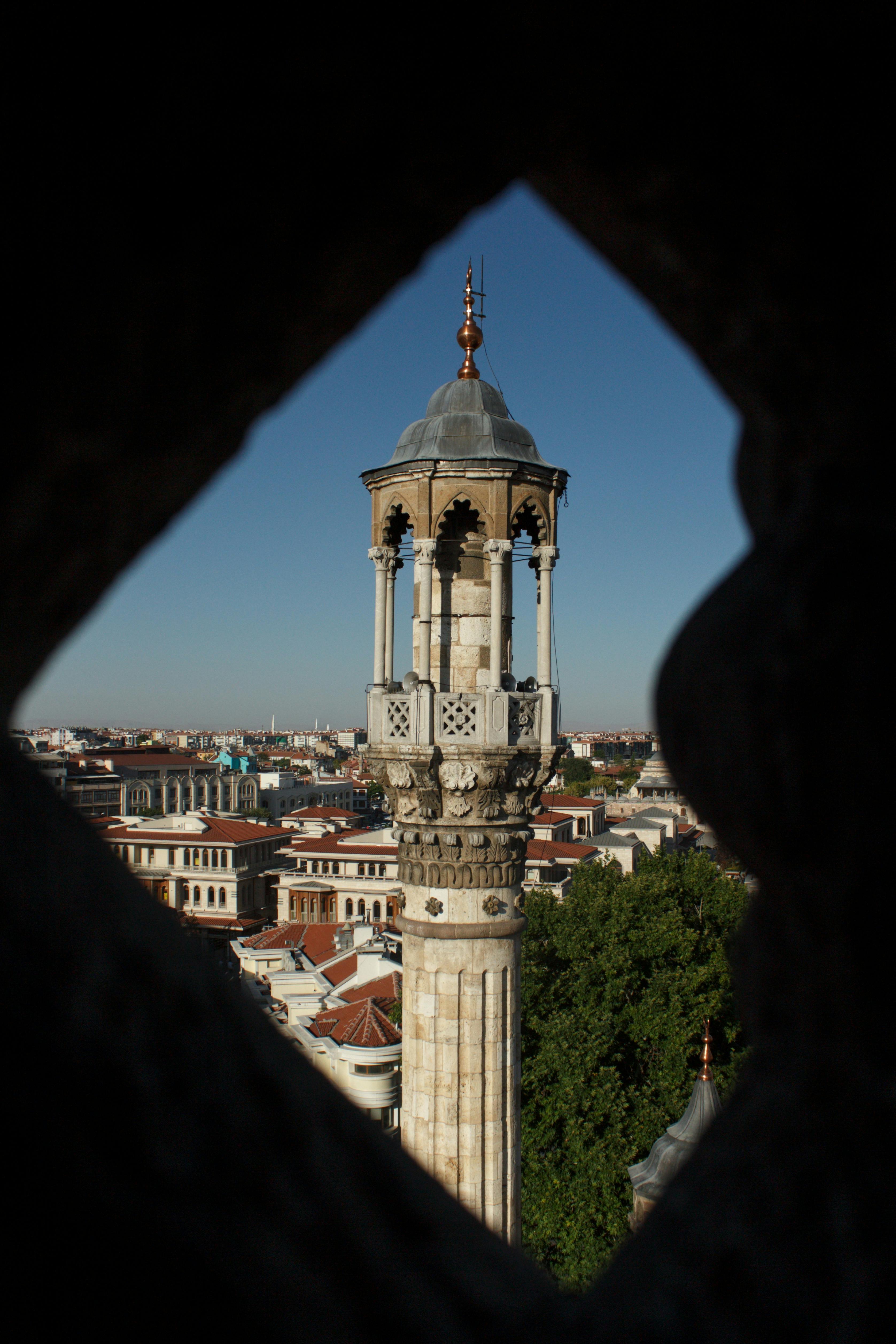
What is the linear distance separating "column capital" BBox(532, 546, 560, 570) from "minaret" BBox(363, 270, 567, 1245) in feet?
0.05

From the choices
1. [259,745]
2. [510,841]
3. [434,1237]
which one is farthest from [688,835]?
[259,745]

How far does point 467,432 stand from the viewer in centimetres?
723

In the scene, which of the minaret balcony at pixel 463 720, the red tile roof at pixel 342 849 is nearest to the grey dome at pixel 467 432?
the minaret balcony at pixel 463 720

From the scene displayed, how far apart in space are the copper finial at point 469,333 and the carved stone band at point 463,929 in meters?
4.30

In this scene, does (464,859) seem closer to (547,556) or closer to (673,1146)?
(547,556)

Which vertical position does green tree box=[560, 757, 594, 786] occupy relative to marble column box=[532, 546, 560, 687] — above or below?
below

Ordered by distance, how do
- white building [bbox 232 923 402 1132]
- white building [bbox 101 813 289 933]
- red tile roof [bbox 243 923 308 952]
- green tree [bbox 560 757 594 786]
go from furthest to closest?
green tree [bbox 560 757 594 786]
white building [bbox 101 813 289 933]
red tile roof [bbox 243 923 308 952]
white building [bbox 232 923 402 1132]

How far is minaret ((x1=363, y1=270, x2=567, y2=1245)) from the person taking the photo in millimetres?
6535

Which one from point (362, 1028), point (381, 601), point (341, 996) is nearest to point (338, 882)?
point (341, 996)

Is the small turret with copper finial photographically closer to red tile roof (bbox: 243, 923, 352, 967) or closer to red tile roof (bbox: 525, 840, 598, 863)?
red tile roof (bbox: 243, 923, 352, 967)

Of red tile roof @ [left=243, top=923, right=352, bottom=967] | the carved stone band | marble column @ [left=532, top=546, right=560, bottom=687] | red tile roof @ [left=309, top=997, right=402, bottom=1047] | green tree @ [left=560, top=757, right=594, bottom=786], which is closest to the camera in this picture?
the carved stone band

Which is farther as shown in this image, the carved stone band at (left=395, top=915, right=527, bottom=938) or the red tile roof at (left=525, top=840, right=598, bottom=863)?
the red tile roof at (left=525, top=840, right=598, bottom=863)

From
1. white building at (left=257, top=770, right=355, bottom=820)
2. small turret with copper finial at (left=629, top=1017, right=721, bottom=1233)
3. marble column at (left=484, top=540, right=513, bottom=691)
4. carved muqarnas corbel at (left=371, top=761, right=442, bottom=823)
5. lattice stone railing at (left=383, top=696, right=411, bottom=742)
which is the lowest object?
white building at (left=257, top=770, right=355, bottom=820)

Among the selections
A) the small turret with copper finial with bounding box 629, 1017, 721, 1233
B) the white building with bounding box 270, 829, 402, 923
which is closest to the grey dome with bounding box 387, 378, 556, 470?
the small turret with copper finial with bounding box 629, 1017, 721, 1233
